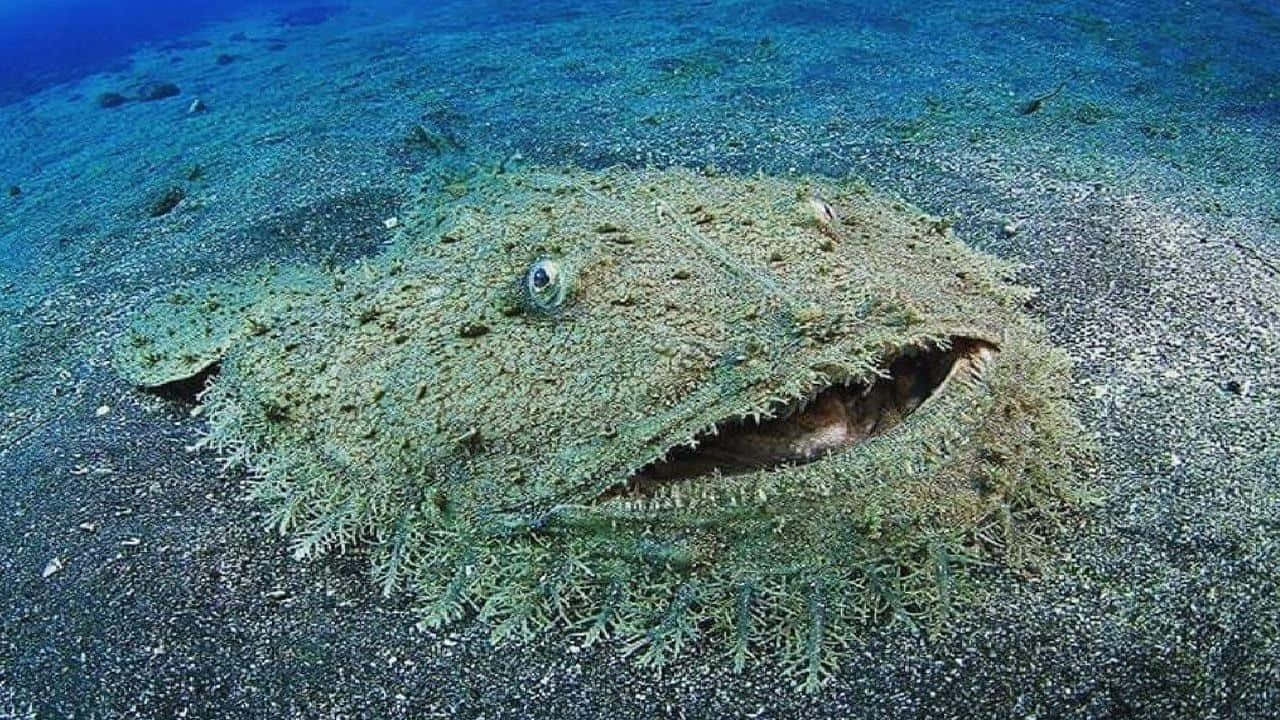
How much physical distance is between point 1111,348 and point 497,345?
2.79 m

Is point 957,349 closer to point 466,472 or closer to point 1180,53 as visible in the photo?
point 466,472

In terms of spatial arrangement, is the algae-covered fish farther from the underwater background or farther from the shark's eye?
the underwater background

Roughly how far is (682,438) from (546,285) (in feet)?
2.59

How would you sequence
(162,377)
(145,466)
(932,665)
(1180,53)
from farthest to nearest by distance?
(1180,53) < (162,377) < (145,466) < (932,665)

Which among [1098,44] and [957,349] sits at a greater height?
[957,349]

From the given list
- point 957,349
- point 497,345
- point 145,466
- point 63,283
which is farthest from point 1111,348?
point 63,283

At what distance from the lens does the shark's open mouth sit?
3010 mm

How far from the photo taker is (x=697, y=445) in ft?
Answer: 9.55

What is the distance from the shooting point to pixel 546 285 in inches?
129

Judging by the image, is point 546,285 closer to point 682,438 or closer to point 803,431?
point 682,438

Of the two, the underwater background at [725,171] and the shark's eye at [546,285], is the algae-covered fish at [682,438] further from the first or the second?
the underwater background at [725,171]

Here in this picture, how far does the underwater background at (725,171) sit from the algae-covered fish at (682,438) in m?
0.15

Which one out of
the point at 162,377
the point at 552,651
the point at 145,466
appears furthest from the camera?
the point at 162,377

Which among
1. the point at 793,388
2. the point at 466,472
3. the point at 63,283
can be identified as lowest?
the point at 63,283
